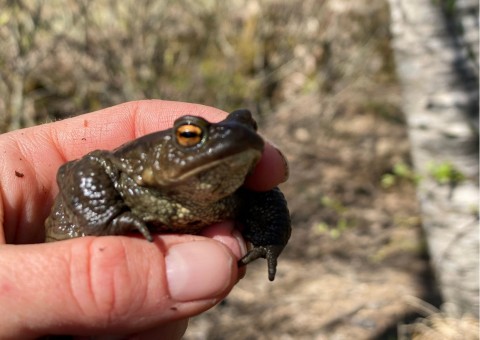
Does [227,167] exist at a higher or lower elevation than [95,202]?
higher

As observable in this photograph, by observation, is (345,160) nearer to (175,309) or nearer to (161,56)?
(161,56)

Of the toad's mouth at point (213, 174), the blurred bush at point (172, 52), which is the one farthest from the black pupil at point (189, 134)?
the blurred bush at point (172, 52)

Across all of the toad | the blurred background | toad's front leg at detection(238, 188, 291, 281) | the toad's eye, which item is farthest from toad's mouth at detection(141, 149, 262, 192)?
the blurred background

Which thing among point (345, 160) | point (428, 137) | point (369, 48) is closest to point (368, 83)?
point (369, 48)

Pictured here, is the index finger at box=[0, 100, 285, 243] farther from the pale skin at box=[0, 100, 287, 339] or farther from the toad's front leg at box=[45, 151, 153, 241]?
the toad's front leg at box=[45, 151, 153, 241]

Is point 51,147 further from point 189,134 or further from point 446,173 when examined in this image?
point 446,173

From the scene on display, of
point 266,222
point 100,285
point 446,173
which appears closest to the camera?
point 100,285

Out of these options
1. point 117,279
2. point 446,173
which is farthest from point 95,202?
point 446,173
